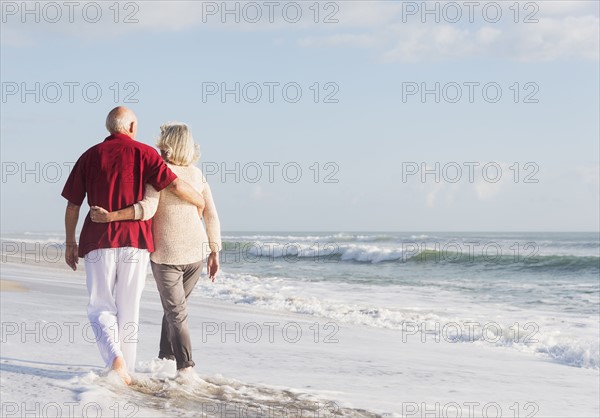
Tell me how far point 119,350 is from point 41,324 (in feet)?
8.24

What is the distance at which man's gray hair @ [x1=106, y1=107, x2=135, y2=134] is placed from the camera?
411 centimetres

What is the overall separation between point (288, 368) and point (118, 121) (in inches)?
91.6

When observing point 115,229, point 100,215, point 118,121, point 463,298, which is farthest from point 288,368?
point 463,298

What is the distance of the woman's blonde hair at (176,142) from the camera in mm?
4316

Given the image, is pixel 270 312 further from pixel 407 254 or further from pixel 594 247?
pixel 594 247

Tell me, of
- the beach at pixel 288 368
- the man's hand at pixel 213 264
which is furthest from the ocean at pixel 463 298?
the man's hand at pixel 213 264

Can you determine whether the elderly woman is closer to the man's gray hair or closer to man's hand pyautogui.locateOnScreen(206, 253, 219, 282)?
man's hand pyautogui.locateOnScreen(206, 253, 219, 282)

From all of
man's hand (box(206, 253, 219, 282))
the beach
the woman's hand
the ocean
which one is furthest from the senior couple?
the ocean

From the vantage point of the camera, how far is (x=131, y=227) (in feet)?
13.4

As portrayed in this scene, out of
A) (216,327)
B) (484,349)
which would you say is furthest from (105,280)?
(484,349)

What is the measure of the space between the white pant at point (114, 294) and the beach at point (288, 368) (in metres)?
0.22

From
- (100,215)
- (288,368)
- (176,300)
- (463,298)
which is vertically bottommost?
(463,298)

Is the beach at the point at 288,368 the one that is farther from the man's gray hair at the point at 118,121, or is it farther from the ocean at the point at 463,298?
the man's gray hair at the point at 118,121

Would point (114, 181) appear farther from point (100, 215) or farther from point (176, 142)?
point (176, 142)
